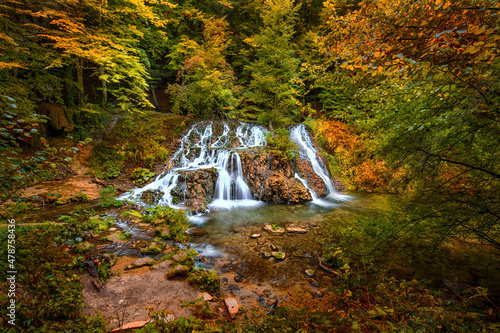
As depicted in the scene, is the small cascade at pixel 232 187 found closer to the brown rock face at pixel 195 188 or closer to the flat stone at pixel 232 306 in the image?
the brown rock face at pixel 195 188

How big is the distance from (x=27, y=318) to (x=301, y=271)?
12.7 feet

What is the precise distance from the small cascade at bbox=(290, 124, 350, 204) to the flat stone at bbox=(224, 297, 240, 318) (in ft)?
22.5

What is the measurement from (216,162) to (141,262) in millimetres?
6365

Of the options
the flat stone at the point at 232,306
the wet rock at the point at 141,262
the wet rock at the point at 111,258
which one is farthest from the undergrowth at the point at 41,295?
the flat stone at the point at 232,306

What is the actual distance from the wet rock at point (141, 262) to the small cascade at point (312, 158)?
7247mm

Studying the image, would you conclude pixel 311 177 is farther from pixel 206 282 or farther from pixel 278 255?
pixel 206 282

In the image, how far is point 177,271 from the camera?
3.30 m

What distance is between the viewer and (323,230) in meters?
5.90

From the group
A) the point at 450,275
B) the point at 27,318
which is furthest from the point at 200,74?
the point at 450,275

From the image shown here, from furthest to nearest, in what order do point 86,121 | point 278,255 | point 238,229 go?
point 86,121
point 238,229
point 278,255

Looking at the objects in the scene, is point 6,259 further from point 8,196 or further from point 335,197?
point 335,197

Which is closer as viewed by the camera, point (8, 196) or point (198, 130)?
point (8, 196)

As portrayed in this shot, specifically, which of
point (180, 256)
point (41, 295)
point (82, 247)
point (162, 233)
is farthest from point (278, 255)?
point (82, 247)

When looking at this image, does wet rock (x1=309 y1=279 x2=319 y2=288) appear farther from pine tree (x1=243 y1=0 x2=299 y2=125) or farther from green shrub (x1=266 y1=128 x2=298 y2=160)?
pine tree (x1=243 y1=0 x2=299 y2=125)
